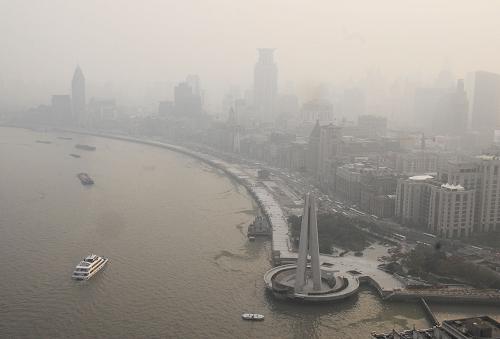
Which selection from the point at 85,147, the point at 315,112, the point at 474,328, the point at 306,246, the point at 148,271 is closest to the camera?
the point at 474,328

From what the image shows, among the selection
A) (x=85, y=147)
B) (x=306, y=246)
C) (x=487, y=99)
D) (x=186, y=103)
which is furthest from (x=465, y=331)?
(x=186, y=103)

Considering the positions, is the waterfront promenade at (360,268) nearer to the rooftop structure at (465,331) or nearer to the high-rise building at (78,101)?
the rooftop structure at (465,331)

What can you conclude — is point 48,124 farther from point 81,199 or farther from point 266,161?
point 81,199

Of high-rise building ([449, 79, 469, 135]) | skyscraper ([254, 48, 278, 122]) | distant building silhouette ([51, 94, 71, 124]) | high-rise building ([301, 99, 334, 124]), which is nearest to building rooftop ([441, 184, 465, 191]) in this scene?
high-rise building ([449, 79, 469, 135])

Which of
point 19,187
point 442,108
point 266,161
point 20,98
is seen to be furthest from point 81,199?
point 20,98

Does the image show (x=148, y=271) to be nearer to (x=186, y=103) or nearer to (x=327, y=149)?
(x=327, y=149)
